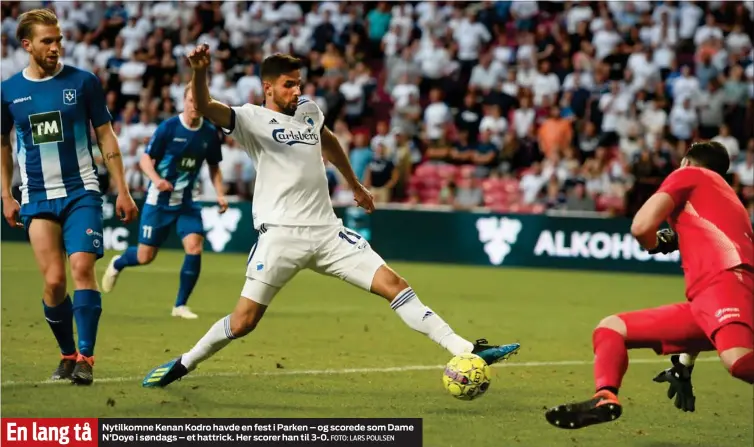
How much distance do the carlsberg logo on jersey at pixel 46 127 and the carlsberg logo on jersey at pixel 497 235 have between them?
12.4m

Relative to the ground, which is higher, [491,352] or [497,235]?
[497,235]

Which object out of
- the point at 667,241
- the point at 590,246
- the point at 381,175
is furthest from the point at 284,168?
the point at 381,175

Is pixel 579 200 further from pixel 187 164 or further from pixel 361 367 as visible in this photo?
pixel 361 367

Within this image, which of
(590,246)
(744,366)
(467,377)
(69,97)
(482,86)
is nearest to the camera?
(744,366)

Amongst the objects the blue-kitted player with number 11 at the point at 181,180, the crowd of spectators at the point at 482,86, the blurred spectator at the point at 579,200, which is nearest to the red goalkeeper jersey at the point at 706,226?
→ the blue-kitted player with number 11 at the point at 181,180

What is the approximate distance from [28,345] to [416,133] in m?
13.3

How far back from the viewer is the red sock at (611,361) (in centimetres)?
609

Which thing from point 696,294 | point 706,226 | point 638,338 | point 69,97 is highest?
point 69,97

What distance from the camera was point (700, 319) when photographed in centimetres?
604

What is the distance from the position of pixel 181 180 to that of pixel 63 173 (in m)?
4.25

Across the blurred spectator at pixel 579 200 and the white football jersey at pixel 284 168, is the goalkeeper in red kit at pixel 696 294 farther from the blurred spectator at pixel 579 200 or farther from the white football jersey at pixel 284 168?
the blurred spectator at pixel 579 200

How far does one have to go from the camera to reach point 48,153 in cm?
801

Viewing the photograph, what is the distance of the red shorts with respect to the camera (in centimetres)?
596
